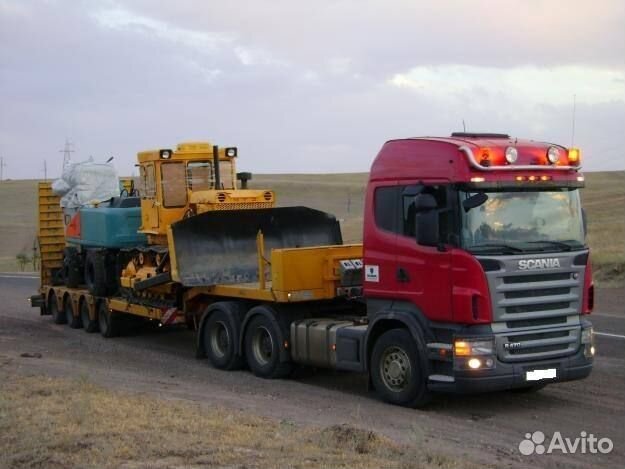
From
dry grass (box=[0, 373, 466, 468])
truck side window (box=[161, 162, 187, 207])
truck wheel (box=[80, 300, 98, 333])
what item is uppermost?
truck side window (box=[161, 162, 187, 207])

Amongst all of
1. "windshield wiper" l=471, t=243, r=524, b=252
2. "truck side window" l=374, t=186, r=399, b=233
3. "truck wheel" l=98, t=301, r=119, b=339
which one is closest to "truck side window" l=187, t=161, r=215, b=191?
"truck wheel" l=98, t=301, r=119, b=339

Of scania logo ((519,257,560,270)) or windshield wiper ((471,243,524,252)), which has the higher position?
windshield wiper ((471,243,524,252))

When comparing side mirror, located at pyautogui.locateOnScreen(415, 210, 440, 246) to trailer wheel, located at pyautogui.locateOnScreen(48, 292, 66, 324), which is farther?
trailer wheel, located at pyautogui.locateOnScreen(48, 292, 66, 324)

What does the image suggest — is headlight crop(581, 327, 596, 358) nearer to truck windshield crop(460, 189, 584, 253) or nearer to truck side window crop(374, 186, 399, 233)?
truck windshield crop(460, 189, 584, 253)

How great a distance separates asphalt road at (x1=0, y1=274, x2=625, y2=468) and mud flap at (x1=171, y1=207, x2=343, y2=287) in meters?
1.43

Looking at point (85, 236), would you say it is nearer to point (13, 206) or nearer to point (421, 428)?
point (421, 428)

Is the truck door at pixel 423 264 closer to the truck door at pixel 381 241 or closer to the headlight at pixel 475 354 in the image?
the truck door at pixel 381 241

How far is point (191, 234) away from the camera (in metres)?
14.2

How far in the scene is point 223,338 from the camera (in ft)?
45.5

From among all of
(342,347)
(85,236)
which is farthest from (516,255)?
(85,236)

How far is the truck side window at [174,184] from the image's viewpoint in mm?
15914

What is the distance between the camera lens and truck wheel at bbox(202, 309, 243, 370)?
1345 cm

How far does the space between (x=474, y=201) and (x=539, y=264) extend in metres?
0.96

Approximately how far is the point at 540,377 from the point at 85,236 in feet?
35.1
